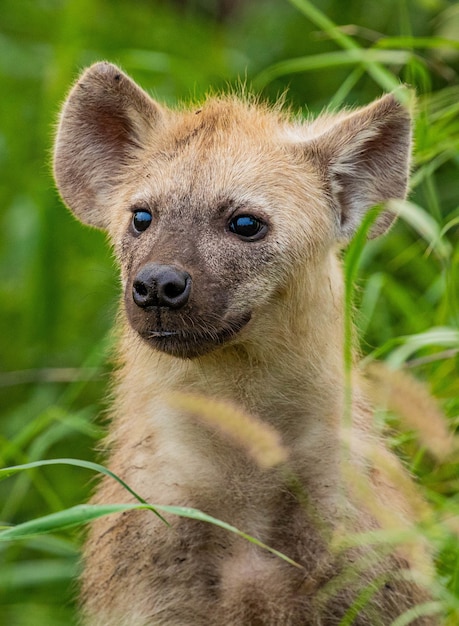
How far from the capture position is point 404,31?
4.96m

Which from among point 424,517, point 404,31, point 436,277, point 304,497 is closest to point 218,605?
point 304,497

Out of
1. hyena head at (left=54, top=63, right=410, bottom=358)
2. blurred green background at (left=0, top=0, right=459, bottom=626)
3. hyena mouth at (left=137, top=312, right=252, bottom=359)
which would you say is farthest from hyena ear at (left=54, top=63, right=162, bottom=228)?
hyena mouth at (left=137, top=312, right=252, bottom=359)

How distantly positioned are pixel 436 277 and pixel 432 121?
75cm

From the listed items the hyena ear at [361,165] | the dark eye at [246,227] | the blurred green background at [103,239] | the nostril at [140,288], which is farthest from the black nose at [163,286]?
the blurred green background at [103,239]

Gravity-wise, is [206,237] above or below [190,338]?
above

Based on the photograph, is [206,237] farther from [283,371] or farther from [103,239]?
[103,239]

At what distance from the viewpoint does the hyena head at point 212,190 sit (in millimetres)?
3588

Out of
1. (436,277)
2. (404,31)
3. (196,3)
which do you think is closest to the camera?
(404,31)

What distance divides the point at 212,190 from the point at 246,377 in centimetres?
62

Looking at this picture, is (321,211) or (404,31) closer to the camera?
(321,211)

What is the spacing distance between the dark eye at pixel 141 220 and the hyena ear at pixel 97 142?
436 millimetres

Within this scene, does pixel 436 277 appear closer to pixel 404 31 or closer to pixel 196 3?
pixel 404 31

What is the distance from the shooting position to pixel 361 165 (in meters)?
4.08

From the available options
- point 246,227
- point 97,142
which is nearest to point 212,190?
point 246,227
